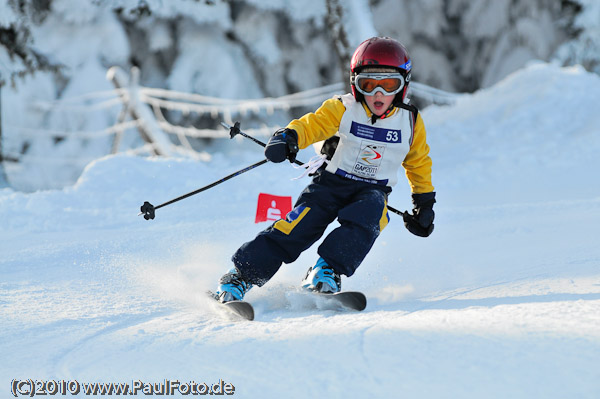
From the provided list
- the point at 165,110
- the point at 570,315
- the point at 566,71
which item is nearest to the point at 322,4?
the point at 165,110

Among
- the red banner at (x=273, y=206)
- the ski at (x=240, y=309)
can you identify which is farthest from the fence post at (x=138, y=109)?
the ski at (x=240, y=309)

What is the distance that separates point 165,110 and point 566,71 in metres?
5.96

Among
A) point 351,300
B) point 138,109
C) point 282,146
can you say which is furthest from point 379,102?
point 138,109

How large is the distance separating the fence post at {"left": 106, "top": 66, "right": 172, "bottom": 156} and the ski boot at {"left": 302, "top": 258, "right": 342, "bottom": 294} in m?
5.20

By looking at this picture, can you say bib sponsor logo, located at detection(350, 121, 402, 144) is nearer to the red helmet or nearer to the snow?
the red helmet

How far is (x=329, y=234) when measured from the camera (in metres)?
3.12

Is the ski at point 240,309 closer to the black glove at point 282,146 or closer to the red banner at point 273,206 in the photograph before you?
the black glove at point 282,146

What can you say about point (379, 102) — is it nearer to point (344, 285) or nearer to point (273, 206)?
point (273, 206)

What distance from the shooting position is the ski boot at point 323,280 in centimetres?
299

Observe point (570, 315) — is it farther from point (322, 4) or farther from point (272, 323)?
point (322, 4)

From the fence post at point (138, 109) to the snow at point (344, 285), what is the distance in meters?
1.53

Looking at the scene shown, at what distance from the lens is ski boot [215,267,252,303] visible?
2.96 meters

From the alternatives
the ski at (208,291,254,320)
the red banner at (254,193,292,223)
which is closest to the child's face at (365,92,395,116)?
the red banner at (254,193,292,223)

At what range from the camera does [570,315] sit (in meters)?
2.25
